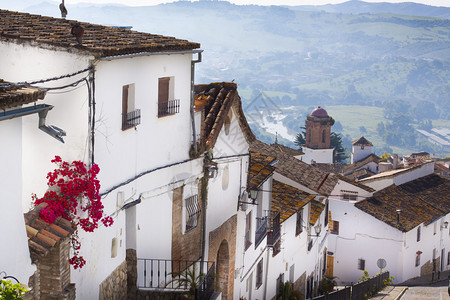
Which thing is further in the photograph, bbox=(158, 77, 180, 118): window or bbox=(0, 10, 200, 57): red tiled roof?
bbox=(158, 77, 180, 118): window

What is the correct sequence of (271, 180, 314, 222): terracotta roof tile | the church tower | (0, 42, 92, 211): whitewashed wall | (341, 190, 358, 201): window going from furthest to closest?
the church tower < (341, 190, 358, 201): window < (271, 180, 314, 222): terracotta roof tile < (0, 42, 92, 211): whitewashed wall

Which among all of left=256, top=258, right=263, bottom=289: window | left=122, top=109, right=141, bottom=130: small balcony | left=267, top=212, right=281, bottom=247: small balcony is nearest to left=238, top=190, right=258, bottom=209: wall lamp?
left=267, top=212, right=281, bottom=247: small balcony

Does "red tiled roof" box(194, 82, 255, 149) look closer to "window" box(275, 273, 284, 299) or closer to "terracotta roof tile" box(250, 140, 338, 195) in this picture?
"window" box(275, 273, 284, 299)

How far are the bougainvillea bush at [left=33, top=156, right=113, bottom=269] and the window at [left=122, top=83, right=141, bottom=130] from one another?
165 centimetres

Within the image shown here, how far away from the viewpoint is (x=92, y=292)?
36.7 feet

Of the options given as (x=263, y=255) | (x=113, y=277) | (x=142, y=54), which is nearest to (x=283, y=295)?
(x=263, y=255)

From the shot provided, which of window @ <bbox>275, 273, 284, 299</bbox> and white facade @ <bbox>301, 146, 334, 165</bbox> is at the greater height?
window @ <bbox>275, 273, 284, 299</bbox>

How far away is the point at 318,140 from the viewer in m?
103

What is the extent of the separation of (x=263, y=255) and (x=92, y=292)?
1243cm

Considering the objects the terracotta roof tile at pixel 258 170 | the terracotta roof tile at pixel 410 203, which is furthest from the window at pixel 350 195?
the terracotta roof tile at pixel 258 170

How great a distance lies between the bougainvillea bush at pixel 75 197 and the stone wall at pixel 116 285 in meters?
1.46

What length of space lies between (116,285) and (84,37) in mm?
4436

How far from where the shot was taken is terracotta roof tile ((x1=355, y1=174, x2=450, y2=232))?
140 ft

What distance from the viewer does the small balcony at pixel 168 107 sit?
1352 centimetres
